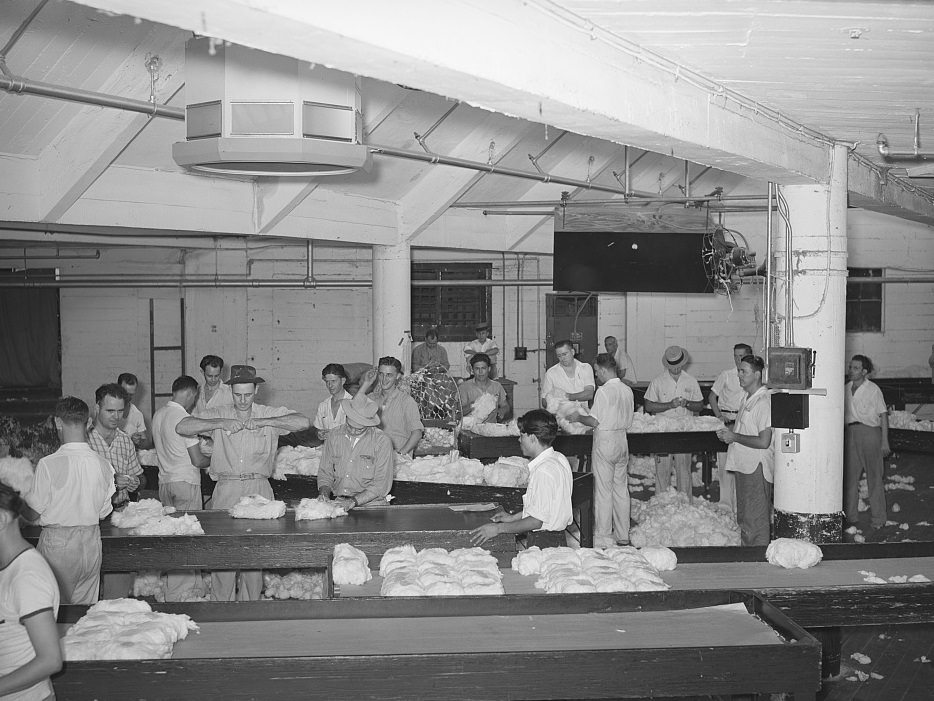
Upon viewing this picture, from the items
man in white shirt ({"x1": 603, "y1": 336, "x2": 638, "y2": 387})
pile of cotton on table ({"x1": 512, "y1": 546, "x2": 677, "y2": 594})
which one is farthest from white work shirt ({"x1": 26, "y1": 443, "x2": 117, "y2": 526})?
man in white shirt ({"x1": 603, "y1": 336, "x2": 638, "y2": 387})

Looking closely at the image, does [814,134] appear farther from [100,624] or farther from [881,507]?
[100,624]

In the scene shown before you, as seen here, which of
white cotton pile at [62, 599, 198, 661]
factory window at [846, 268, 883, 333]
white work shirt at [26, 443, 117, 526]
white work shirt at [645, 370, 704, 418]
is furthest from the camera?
factory window at [846, 268, 883, 333]

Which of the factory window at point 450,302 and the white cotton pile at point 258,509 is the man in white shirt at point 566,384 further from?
the factory window at point 450,302

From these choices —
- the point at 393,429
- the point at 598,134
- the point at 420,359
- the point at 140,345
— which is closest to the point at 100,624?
the point at 598,134

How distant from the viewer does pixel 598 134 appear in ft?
16.4

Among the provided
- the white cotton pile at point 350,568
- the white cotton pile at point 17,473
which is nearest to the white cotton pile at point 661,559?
the white cotton pile at point 350,568

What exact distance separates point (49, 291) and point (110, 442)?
1110 centimetres

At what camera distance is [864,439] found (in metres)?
9.81

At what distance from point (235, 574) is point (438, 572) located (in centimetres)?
226

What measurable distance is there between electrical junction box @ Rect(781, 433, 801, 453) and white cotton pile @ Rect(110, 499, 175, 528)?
171 inches

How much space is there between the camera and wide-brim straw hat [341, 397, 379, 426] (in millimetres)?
6609

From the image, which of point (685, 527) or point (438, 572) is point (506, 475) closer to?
point (685, 527)

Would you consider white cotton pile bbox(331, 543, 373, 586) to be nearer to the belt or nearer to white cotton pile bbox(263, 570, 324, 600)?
the belt

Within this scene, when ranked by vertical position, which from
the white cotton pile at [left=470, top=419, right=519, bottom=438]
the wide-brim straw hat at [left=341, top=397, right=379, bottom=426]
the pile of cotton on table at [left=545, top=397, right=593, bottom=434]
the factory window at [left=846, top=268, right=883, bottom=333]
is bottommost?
the white cotton pile at [left=470, top=419, right=519, bottom=438]
